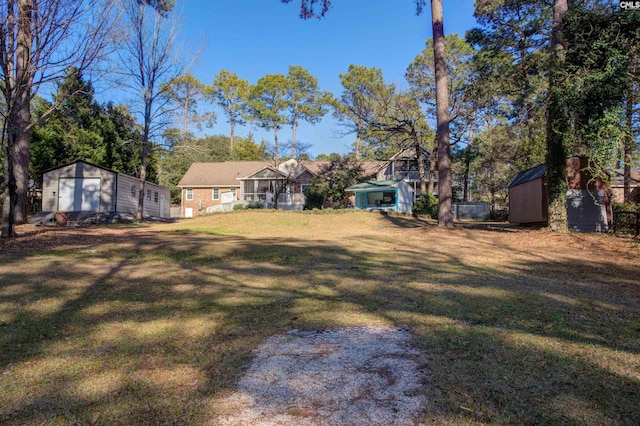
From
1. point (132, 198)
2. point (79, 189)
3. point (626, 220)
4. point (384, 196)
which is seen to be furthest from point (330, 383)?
point (384, 196)

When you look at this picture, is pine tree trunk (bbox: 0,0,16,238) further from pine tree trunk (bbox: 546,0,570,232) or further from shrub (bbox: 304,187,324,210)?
shrub (bbox: 304,187,324,210)

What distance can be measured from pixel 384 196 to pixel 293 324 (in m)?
30.0

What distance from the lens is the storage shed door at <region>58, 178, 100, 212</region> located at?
23547mm

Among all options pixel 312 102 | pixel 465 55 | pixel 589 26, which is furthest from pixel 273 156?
pixel 589 26

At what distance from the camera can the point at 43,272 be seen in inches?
260

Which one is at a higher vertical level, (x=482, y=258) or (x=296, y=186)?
(x=296, y=186)

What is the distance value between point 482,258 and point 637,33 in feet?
27.4

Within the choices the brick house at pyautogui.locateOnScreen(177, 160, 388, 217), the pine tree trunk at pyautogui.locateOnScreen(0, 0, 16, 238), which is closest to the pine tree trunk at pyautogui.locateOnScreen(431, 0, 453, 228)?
the pine tree trunk at pyautogui.locateOnScreen(0, 0, 16, 238)

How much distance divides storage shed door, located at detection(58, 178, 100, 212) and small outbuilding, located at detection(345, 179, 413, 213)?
17430 millimetres

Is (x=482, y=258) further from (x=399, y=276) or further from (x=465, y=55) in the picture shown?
(x=465, y=55)

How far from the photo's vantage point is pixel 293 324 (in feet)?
13.7

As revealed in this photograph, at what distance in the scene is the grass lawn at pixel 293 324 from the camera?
2541 millimetres

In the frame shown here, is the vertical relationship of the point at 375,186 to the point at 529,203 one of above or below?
above

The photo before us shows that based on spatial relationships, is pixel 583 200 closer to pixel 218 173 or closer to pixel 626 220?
pixel 626 220
